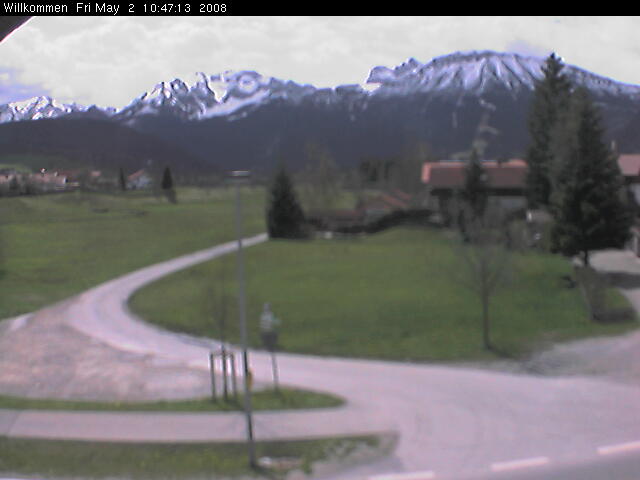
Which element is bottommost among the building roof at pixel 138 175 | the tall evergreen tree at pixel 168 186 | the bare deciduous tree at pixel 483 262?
the bare deciduous tree at pixel 483 262

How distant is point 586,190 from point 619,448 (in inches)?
99.6

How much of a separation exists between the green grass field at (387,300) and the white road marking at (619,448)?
1.63 metres

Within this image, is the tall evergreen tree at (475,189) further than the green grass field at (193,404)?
Yes

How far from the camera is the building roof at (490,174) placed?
495 cm

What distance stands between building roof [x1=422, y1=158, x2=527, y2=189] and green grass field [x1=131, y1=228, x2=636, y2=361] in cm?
48

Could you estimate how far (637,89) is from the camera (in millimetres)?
3885

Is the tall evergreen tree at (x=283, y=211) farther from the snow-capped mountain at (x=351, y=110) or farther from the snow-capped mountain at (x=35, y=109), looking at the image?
the snow-capped mountain at (x=35, y=109)

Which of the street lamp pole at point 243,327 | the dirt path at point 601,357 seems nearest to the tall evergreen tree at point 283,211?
the street lamp pole at point 243,327

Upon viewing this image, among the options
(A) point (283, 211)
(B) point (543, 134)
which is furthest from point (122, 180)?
(B) point (543, 134)

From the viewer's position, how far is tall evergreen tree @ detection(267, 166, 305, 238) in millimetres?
4738

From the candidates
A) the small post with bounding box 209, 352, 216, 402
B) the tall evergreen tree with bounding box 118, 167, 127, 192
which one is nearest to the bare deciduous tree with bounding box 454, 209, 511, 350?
the small post with bounding box 209, 352, 216, 402

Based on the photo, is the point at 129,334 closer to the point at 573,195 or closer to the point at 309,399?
the point at 309,399

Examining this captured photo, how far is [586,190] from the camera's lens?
505cm

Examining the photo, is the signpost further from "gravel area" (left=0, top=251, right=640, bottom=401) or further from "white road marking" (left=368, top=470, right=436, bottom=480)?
"white road marking" (left=368, top=470, right=436, bottom=480)
